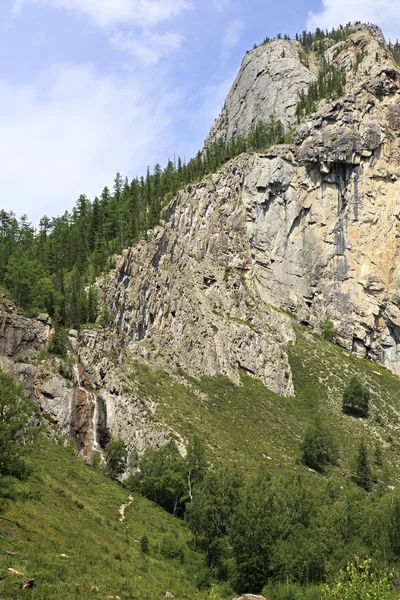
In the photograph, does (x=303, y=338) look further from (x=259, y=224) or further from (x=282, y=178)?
(x=282, y=178)

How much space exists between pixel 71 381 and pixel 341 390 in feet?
198

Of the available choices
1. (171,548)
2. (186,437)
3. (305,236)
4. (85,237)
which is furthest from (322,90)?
(171,548)

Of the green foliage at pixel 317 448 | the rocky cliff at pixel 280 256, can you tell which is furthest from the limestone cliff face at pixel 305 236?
the green foliage at pixel 317 448

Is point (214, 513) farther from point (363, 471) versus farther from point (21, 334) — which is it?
point (363, 471)

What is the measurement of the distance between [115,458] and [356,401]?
2233 inches

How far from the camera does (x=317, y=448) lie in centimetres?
8350

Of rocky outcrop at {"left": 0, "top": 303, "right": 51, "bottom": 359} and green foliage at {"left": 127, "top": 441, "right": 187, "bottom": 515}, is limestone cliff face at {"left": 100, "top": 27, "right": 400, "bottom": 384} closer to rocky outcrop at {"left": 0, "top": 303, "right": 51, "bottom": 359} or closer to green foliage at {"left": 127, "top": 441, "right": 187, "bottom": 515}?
rocky outcrop at {"left": 0, "top": 303, "right": 51, "bottom": 359}

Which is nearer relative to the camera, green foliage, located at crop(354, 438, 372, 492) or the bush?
the bush

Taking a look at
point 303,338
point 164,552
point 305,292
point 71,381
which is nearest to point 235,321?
point 303,338

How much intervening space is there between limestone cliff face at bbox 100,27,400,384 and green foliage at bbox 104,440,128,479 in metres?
44.9

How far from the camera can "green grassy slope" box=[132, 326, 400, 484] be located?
79.8 m

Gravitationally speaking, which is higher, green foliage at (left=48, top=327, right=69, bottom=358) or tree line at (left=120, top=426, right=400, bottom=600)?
green foliage at (left=48, top=327, right=69, bottom=358)

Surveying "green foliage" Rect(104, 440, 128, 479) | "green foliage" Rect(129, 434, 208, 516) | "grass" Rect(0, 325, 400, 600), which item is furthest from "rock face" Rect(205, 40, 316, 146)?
"green foliage" Rect(104, 440, 128, 479)

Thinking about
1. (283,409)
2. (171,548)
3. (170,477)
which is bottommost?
(171,548)
